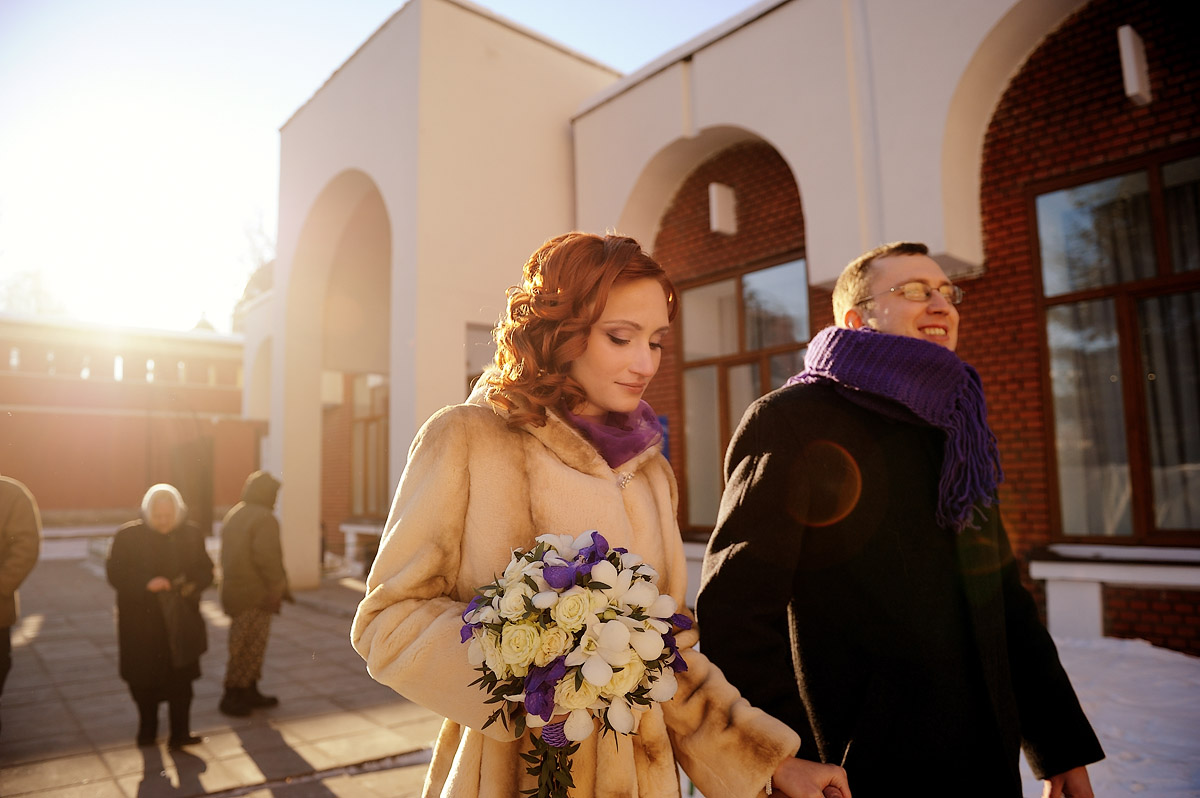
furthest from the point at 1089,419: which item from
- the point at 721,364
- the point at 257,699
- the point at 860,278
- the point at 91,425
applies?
the point at 91,425

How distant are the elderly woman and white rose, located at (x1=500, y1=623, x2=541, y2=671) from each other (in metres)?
4.89

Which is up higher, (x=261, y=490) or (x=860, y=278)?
(x=860, y=278)

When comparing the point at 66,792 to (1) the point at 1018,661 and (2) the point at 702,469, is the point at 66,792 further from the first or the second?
(2) the point at 702,469

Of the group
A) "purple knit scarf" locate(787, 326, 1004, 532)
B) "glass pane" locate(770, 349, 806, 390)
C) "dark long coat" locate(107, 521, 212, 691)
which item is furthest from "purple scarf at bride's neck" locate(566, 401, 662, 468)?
"glass pane" locate(770, 349, 806, 390)

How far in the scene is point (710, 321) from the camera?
353 inches

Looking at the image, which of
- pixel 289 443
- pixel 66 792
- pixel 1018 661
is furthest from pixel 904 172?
pixel 289 443

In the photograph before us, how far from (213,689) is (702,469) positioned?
5.49 metres

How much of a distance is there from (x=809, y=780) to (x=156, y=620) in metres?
5.25

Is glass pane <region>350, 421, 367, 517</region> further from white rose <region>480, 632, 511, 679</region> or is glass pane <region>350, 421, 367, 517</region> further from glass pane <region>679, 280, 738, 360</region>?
white rose <region>480, 632, 511, 679</region>

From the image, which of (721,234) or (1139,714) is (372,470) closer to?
(721,234)

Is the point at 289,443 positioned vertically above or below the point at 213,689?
above

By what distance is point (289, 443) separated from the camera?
12359 mm

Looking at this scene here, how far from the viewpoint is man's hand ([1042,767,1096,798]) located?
6.35 ft

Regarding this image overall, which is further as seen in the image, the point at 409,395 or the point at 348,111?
the point at 348,111
